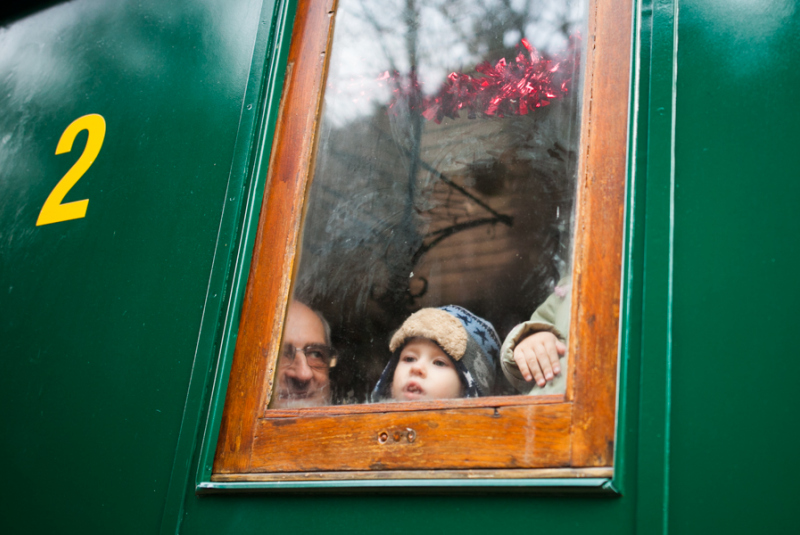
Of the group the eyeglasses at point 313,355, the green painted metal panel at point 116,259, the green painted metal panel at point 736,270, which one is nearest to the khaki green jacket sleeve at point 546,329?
the green painted metal panel at point 736,270

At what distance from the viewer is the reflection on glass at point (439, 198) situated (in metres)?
1.10

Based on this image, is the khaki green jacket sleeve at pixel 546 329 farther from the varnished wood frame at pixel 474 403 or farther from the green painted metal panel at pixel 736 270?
the green painted metal panel at pixel 736 270

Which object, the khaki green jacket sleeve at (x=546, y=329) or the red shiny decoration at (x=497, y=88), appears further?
the red shiny decoration at (x=497, y=88)

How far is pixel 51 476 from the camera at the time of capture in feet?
4.50

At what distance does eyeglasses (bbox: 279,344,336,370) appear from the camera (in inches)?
46.3

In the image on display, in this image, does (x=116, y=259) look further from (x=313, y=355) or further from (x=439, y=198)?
(x=439, y=198)

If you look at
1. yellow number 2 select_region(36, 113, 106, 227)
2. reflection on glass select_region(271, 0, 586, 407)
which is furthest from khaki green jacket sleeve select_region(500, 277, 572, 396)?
yellow number 2 select_region(36, 113, 106, 227)

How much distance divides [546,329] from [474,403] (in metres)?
0.16

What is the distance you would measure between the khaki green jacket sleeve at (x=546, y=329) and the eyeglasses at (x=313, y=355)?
31 centimetres

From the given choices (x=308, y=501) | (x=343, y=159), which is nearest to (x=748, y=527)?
(x=308, y=501)

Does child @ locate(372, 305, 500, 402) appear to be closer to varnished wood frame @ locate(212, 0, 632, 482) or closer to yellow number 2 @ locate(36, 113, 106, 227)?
varnished wood frame @ locate(212, 0, 632, 482)

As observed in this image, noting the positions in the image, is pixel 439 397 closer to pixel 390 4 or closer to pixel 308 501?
pixel 308 501

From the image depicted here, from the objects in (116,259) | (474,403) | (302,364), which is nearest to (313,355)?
(302,364)

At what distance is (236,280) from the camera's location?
4.23 ft
